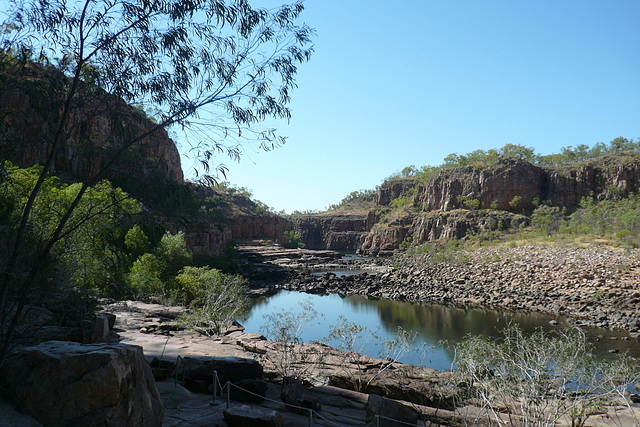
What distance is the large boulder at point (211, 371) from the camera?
6.95 m

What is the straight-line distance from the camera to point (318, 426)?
19.0 feet

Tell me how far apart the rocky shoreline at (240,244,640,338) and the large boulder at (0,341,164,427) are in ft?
46.8

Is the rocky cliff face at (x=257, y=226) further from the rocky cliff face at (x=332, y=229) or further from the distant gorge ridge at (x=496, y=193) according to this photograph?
the distant gorge ridge at (x=496, y=193)

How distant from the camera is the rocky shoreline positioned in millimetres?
19328

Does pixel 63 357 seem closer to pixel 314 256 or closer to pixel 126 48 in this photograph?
pixel 126 48

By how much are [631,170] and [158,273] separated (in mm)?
53575

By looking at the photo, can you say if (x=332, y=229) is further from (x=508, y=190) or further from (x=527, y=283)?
(x=527, y=283)

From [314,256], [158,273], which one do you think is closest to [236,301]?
[158,273]

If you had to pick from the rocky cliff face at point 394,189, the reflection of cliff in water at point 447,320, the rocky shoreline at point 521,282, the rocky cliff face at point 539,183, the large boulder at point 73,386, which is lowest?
the reflection of cliff in water at point 447,320

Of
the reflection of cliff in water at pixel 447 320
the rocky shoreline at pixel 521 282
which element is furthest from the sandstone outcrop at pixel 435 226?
the reflection of cliff in water at pixel 447 320

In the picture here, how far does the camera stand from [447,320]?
2031 cm

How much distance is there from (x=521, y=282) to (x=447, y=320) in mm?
7883

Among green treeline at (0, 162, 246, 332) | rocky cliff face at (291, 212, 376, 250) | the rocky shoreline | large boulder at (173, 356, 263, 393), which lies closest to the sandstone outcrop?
rocky cliff face at (291, 212, 376, 250)

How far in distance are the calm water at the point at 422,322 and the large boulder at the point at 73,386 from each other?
8.72 metres
